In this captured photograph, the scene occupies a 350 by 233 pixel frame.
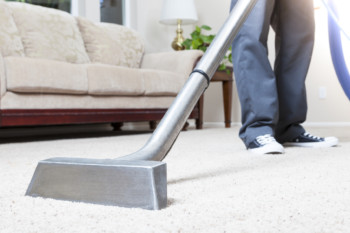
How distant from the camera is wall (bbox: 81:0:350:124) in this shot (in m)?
3.65

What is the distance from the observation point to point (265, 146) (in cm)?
126

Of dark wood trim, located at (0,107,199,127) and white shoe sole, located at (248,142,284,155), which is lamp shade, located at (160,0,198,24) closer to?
dark wood trim, located at (0,107,199,127)

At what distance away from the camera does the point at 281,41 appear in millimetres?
1543

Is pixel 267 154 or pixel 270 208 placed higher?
pixel 270 208

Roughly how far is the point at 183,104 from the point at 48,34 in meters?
2.22

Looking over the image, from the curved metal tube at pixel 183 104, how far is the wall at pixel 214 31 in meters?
3.00

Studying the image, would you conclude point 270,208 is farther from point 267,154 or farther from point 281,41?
point 281,41

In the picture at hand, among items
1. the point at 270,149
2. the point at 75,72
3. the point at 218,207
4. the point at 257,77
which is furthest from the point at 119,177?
the point at 75,72

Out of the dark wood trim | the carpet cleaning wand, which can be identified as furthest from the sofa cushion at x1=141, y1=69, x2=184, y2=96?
the carpet cleaning wand

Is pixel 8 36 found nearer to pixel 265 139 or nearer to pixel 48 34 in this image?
pixel 48 34

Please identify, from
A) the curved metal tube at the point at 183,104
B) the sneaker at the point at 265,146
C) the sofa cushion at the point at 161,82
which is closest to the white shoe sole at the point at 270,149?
the sneaker at the point at 265,146

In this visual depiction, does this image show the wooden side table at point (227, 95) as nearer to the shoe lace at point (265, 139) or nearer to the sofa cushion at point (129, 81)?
the sofa cushion at point (129, 81)

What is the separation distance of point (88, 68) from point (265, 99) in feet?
4.26

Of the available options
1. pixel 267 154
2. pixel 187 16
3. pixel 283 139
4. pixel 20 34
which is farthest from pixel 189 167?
pixel 187 16
